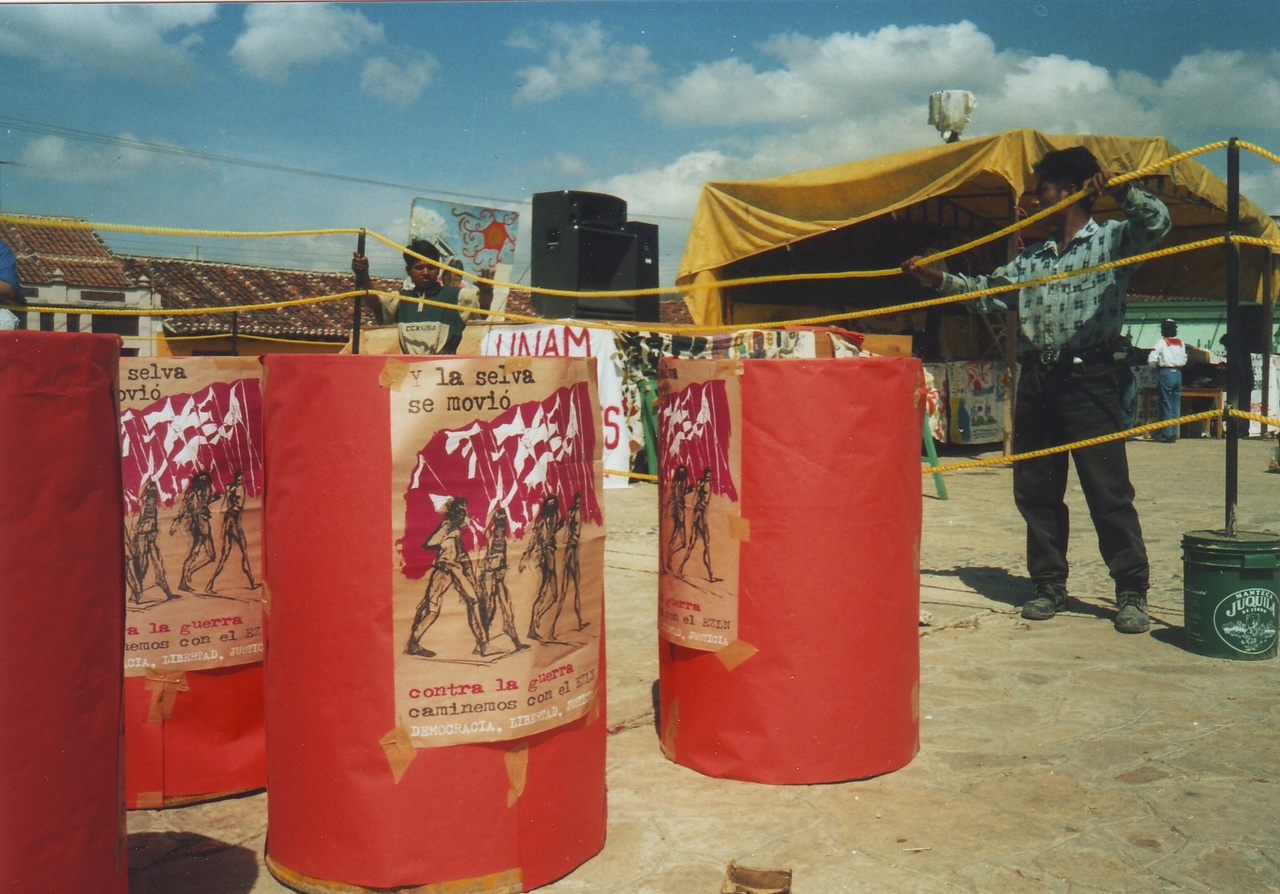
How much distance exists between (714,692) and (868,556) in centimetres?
60

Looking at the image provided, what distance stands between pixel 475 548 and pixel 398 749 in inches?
18.2

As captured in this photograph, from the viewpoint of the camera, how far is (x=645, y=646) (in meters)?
4.77

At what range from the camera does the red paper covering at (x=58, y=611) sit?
5.52 ft

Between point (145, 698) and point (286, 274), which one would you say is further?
point (286, 274)

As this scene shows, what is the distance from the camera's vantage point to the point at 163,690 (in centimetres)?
293

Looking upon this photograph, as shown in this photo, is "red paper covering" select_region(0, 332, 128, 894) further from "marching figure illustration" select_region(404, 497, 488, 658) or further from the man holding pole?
the man holding pole

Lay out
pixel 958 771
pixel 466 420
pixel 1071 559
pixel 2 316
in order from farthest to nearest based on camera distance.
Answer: pixel 1071 559 → pixel 2 316 → pixel 958 771 → pixel 466 420

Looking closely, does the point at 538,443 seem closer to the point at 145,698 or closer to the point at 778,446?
the point at 778,446

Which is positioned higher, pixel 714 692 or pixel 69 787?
pixel 69 787

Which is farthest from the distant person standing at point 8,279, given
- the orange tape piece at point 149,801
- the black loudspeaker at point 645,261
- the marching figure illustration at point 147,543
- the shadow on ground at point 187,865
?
the black loudspeaker at point 645,261

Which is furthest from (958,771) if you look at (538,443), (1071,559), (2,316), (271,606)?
(2,316)

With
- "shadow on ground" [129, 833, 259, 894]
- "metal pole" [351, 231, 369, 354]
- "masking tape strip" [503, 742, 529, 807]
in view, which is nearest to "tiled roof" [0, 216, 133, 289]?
"metal pole" [351, 231, 369, 354]

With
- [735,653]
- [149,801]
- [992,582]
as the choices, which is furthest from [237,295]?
[735,653]

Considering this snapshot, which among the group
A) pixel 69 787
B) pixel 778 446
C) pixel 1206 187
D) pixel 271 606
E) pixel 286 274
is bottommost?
pixel 69 787
